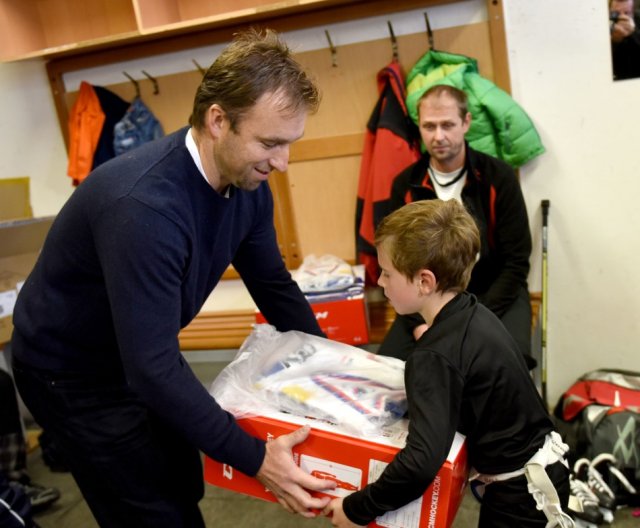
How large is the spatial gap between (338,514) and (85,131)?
6.95 feet

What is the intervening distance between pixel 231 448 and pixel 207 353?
1682 millimetres

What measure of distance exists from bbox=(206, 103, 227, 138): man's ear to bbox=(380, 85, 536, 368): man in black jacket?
3.76 feet

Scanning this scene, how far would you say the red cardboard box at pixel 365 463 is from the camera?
1.01 metres

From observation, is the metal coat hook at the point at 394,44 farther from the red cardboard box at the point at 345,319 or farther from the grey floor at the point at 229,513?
the grey floor at the point at 229,513

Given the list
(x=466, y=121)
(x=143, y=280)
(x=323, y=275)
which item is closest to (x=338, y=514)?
(x=143, y=280)

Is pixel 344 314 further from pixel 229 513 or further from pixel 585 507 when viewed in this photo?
pixel 585 507

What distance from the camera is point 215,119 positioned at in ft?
3.26

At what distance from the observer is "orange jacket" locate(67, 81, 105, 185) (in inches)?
99.5

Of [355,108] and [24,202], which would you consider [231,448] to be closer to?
[355,108]

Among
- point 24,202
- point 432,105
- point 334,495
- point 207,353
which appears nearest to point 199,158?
point 334,495

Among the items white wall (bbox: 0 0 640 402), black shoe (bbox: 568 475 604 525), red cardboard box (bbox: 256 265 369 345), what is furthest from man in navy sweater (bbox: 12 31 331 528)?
white wall (bbox: 0 0 640 402)

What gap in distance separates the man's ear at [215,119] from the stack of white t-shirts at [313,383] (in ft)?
1.78

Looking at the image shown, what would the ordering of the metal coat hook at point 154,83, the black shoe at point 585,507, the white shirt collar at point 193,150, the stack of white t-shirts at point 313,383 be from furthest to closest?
the metal coat hook at point 154,83 → the black shoe at point 585,507 → the stack of white t-shirts at point 313,383 → the white shirt collar at point 193,150

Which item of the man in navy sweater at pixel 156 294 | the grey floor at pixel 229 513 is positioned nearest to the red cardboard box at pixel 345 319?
the grey floor at pixel 229 513
